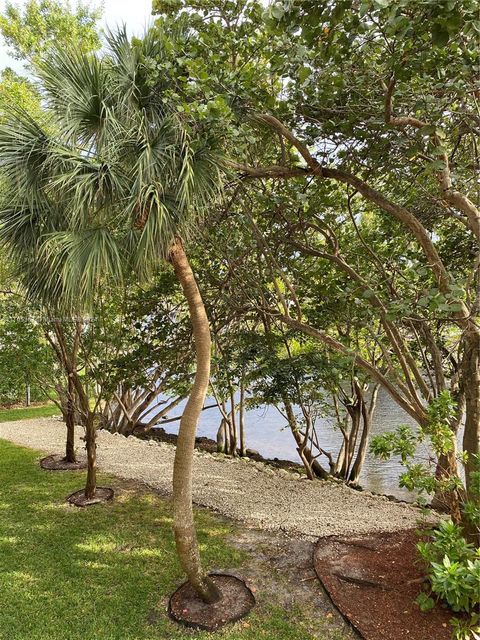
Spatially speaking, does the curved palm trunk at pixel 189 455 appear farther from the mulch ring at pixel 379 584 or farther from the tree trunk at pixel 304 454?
the tree trunk at pixel 304 454

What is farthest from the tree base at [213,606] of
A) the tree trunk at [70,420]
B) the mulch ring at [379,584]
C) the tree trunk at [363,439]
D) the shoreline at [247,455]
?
the tree trunk at [363,439]

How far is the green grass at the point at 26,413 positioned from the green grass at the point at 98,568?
7303 mm

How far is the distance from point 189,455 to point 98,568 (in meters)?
1.86

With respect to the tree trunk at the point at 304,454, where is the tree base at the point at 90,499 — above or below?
below

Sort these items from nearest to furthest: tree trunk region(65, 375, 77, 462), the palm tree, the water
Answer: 1. the palm tree
2. tree trunk region(65, 375, 77, 462)
3. the water

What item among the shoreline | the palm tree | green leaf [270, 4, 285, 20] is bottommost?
the shoreline

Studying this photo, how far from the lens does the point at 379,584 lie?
3934 mm

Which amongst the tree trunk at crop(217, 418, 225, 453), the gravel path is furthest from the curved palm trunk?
the tree trunk at crop(217, 418, 225, 453)

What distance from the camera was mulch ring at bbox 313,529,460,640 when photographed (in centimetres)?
339

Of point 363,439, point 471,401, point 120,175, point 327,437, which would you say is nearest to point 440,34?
point 120,175

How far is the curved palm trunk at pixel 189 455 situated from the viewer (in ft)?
11.7

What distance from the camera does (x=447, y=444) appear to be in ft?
11.3

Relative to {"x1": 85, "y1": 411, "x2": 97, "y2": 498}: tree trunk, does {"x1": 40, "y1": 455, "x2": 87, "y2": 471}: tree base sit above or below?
below

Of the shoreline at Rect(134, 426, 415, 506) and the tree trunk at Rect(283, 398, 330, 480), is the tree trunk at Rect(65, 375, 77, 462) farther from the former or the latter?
the tree trunk at Rect(283, 398, 330, 480)
